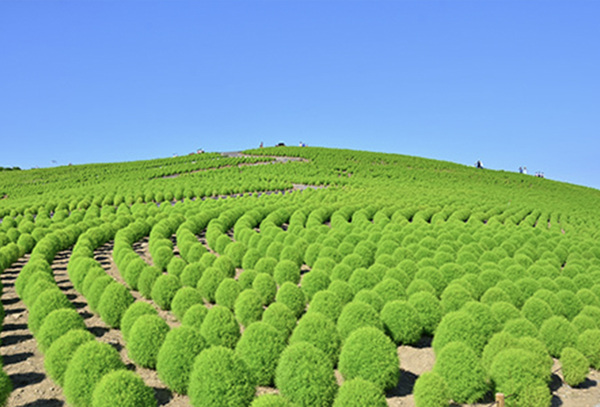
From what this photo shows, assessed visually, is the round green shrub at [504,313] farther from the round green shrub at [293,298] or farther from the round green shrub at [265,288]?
the round green shrub at [265,288]

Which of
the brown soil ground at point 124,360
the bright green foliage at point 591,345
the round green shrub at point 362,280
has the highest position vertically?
the round green shrub at point 362,280

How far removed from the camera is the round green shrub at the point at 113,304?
1091 cm

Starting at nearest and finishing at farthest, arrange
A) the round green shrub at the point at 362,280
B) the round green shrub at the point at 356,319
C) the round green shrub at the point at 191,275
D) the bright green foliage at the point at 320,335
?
the bright green foliage at the point at 320,335, the round green shrub at the point at 356,319, the round green shrub at the point at 362,280, the round green shrub at the point at 191,275

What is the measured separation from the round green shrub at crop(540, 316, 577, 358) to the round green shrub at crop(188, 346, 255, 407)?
680 cm

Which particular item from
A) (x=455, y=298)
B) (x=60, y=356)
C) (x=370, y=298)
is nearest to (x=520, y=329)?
(x=455, y=298)

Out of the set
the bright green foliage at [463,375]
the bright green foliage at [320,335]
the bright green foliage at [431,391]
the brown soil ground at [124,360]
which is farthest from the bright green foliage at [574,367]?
the bright green foliage at [320,335]

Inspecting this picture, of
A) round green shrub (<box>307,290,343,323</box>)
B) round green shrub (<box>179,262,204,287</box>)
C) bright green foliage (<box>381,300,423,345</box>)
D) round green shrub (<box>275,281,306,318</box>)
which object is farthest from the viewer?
round green shrub (<box>179,262,204,287</box>)

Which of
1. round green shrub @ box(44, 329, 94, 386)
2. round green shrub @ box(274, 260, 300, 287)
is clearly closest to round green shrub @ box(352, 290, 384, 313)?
round green shrub @ box(274, 260, 300, 287)

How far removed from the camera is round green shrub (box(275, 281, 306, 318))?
11.3 m

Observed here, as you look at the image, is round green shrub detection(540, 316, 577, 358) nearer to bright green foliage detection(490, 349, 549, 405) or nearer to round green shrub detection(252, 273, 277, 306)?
bright green foliage detection(490, 349, 549, 405)

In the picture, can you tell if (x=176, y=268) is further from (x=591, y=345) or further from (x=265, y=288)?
(x=591, y=345)

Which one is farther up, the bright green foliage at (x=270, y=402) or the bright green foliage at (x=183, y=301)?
the bright green foliage at (x=183, y=301)

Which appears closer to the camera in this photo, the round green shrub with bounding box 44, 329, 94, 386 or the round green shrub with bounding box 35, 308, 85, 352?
the round green shrub with bounding box 44, 329, 94, 386

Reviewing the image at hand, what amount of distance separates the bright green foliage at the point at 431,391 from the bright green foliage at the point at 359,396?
956 millimetres
